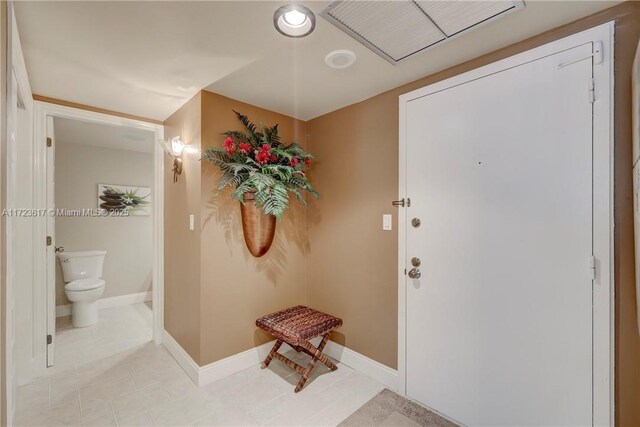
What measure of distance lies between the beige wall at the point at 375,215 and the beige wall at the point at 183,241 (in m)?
1.03

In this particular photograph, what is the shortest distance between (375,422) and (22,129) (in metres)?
3.19

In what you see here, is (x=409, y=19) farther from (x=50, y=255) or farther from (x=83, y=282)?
(x=83, y=282)

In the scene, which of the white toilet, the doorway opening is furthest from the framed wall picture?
the white toilet

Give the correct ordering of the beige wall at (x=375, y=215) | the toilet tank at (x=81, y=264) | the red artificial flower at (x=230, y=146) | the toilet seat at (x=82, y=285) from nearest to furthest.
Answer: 1. the beige wall at (x=375, y=215)
2. the red artificial flower at (x=230, y=146)
3. the toilet seat at (x=82, y=285)
4. the toilet tank at (x=81, y=264)

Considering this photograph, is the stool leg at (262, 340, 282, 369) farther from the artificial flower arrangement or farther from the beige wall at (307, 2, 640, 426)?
the artificial flower arrangement

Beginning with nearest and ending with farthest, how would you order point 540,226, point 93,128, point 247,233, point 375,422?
1. point 540,226
2. point 375,422
3. point 247,233
4. point 93,128

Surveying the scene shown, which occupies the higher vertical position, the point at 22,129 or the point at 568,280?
the point at 22,129

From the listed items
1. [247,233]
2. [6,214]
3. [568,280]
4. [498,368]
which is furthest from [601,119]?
[6,214]

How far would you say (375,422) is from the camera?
174 centimetres

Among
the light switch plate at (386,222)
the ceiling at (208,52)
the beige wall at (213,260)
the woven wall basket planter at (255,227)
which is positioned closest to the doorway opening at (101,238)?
the beige wall at (213,260)

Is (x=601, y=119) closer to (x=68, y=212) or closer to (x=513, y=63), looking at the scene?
(x=513, y=63)

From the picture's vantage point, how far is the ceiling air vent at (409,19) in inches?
50.4

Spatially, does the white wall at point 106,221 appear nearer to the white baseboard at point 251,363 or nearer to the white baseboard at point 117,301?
the white baseboard at point 117,301

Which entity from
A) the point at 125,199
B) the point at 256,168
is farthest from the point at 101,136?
the point at 256,168
